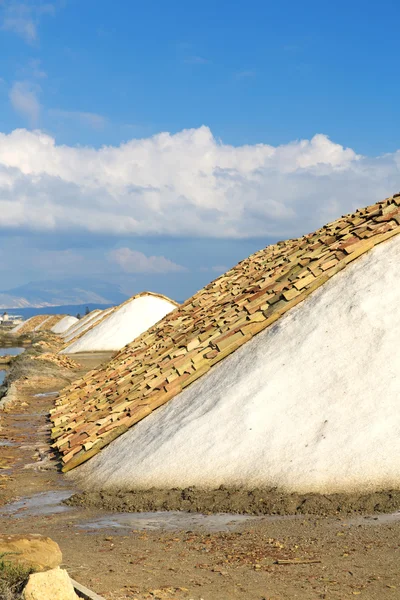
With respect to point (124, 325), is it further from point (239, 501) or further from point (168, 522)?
point (168, 522)

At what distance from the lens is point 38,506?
9375 mm

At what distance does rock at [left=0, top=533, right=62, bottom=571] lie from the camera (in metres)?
5.60

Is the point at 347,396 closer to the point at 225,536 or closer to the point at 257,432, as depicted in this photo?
the point at 257,432

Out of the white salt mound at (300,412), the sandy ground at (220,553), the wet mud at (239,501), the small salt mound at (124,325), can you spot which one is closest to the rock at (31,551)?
the sandy ground at (220,553)

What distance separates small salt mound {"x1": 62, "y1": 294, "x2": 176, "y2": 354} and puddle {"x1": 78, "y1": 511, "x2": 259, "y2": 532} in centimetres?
2836

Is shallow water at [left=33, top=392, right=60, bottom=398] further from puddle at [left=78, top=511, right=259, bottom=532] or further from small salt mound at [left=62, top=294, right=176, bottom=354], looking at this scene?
small salt mound at [left=62, top=294, right=176, bottom=354]

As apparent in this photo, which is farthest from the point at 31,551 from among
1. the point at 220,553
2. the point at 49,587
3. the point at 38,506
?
the point at 38,506

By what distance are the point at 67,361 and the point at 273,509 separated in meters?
22.9

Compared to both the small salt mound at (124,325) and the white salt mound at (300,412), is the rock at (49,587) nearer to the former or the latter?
the white salt mound at (300,412)

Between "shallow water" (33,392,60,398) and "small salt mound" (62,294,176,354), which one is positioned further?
"small salt mound" (62,294,176,354)

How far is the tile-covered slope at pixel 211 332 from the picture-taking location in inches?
459

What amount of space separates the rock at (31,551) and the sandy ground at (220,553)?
0.40 m

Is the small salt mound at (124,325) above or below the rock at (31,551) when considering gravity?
above

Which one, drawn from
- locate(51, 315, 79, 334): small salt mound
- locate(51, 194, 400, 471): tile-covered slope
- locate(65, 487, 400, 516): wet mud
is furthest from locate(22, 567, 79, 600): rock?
locate(51, 315, 79, 334): small salt mound
